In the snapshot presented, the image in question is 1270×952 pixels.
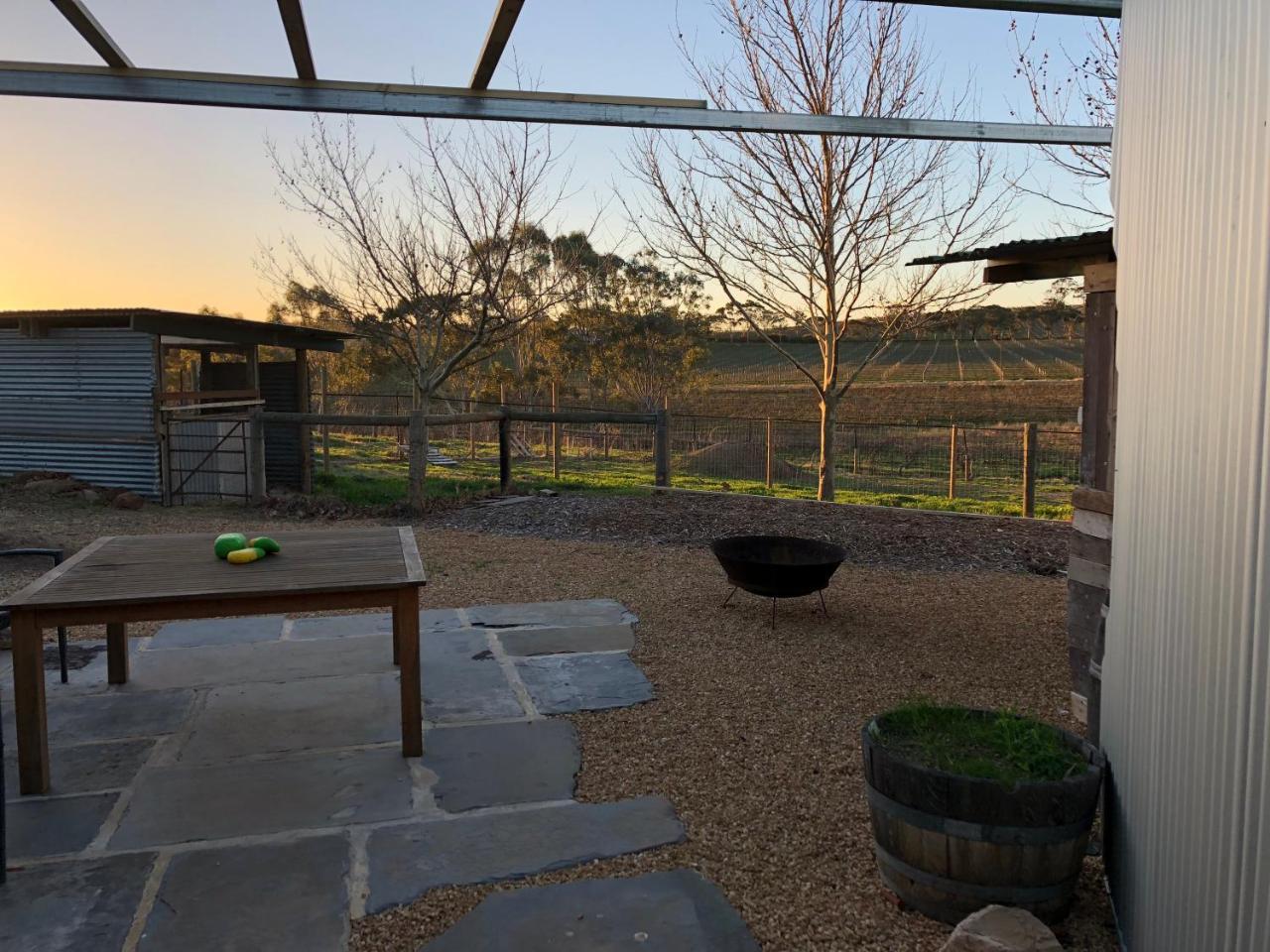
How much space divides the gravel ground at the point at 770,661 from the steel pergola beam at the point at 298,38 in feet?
10.5

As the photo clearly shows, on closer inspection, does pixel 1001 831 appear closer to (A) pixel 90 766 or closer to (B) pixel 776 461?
(A) pixel 90 766

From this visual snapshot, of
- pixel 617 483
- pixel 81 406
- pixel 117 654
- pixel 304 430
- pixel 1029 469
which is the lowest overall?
pixel 117 654

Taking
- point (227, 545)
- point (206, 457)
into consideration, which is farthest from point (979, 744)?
point (206, 457)

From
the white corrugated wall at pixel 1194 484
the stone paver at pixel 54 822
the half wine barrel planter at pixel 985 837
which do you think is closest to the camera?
the white corrugated wall at pixel 1194 484

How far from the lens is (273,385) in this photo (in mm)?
15328

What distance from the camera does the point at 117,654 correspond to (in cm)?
477

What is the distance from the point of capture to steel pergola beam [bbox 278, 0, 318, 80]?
11.8 feet

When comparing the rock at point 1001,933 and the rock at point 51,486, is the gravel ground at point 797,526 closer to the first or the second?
the rock at point 51,486

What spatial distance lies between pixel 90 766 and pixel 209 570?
0.89 m

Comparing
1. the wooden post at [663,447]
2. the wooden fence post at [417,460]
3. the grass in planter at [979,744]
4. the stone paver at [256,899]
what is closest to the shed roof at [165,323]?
the wooden fence post at [417,460]

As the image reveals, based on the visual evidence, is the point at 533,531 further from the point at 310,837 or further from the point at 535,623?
the point at 310,837

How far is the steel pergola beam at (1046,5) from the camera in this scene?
129 inches

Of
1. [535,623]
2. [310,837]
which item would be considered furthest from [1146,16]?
[535,623]

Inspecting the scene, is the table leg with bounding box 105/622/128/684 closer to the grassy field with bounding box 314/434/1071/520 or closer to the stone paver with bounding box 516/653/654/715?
the stone paver with bounding box 516/653/654/715
